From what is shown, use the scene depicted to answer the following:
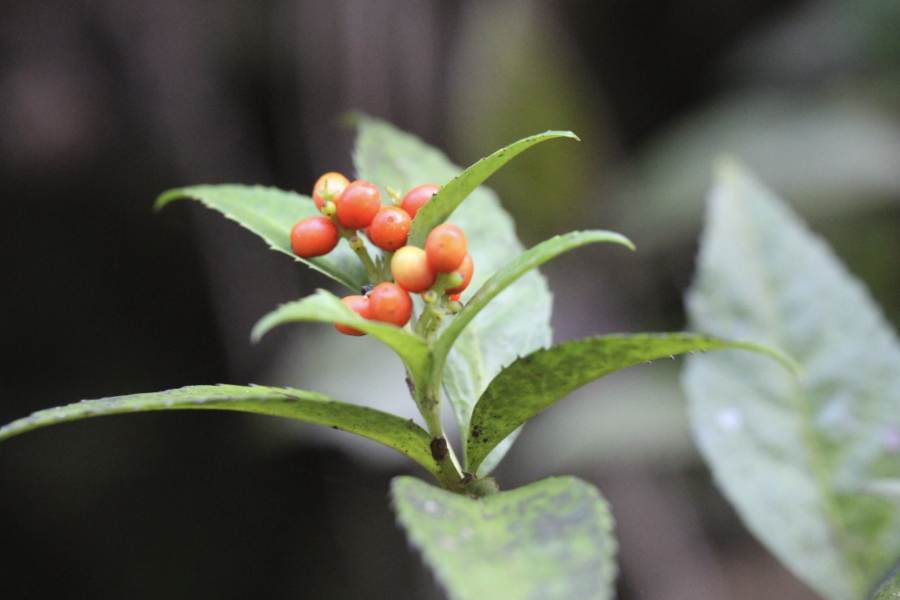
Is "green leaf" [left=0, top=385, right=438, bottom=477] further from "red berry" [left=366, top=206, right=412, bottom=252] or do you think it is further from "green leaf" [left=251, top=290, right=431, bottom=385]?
"red berry" [left=366, top=206, right=412, bottom=252]

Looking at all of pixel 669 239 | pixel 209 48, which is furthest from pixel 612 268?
pixel 209 48

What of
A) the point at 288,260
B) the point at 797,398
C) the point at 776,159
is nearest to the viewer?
the point at 797,398

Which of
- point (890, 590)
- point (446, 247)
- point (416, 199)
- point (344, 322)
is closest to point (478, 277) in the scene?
point (416, 199)

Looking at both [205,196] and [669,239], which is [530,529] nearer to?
[205,196]

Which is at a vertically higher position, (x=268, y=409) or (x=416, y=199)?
(x=416, y=199)

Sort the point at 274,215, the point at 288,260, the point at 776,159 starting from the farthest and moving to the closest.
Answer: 1. the point at 288,260
2. the point at 776,159
3. the point at 274,215

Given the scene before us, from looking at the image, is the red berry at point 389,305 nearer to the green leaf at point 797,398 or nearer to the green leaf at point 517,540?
the green leaf at point 517,540

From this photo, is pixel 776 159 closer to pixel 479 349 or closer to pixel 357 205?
pixel 479 349
